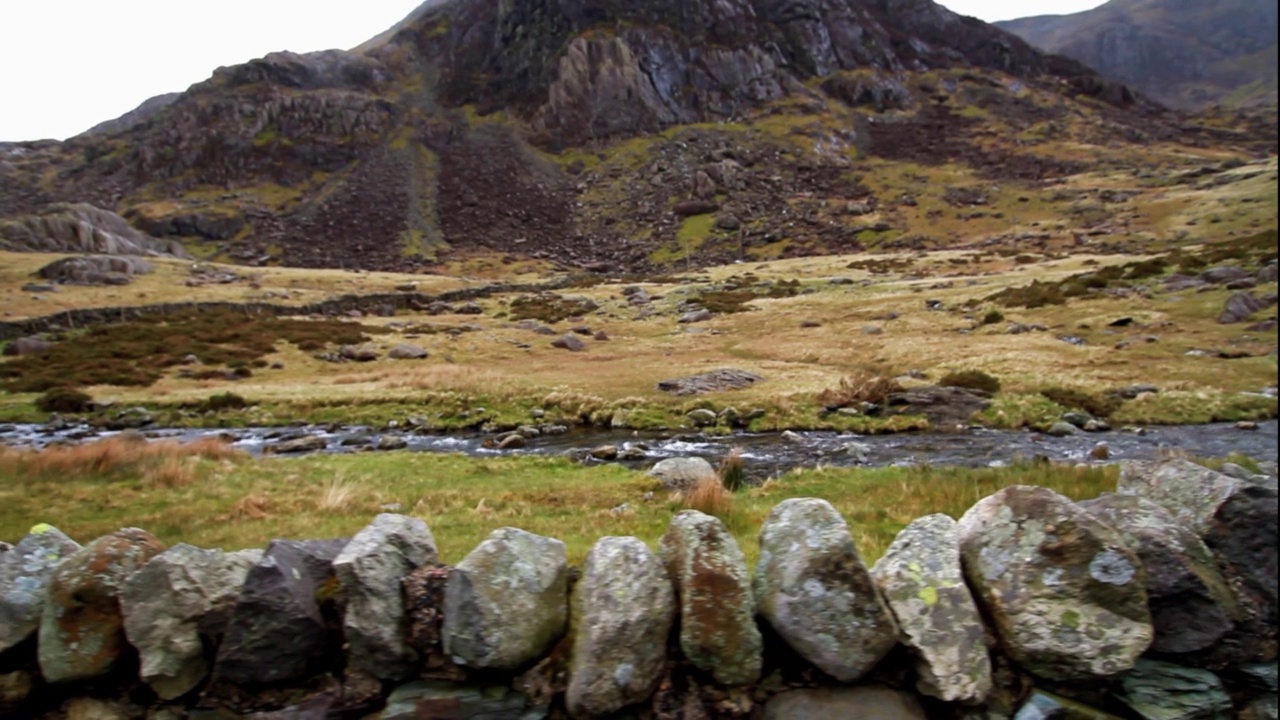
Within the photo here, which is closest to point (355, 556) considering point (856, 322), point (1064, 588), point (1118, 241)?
point (1064, 588)

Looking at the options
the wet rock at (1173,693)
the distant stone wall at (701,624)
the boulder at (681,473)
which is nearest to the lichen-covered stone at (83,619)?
the distant stone wall at (701,624)

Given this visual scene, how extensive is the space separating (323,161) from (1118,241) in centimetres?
19354

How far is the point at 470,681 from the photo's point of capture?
629cm

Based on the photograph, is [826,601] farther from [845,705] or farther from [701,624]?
[701,624]

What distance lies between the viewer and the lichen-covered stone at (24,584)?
21.4ft

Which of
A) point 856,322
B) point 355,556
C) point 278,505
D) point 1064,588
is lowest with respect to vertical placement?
point 856,322

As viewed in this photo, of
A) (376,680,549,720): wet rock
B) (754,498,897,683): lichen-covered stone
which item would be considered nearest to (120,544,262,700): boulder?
(376,680,549,720): wet rock

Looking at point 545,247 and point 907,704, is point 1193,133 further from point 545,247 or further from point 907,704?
point 907,704

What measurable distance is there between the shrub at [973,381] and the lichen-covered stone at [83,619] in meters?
31.3

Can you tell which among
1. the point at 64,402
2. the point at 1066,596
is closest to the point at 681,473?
the point at 1066,596

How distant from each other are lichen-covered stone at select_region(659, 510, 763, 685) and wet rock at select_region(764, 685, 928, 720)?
0.35 metres

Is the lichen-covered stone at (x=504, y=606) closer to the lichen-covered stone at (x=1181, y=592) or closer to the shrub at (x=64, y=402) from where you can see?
the lichen-covered stone at (x=1181, y=592)

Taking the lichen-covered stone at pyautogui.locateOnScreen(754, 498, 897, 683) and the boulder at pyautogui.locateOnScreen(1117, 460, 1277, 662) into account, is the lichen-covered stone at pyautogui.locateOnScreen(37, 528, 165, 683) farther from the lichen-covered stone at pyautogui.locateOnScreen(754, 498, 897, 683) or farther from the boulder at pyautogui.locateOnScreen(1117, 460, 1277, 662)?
the boulder at pyautogui.locateOnScreen(1117, 460, 1277, 662)

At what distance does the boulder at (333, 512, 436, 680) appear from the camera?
246 inches
